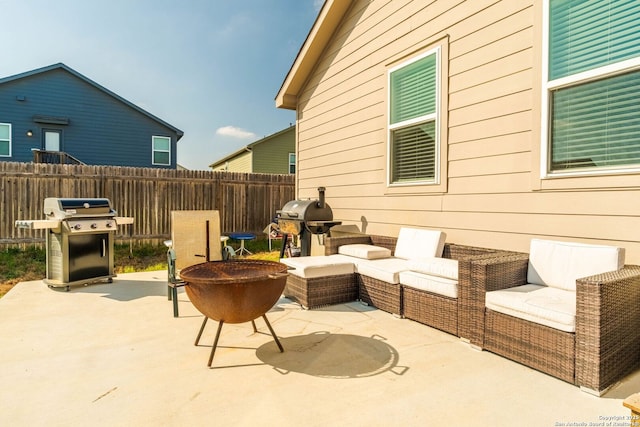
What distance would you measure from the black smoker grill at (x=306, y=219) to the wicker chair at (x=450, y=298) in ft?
5.10

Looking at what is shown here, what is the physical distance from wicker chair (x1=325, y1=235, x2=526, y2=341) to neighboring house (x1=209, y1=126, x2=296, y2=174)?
1276 centimetres

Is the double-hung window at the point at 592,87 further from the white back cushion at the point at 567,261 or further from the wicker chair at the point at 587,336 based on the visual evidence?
the wicker chair at the point at 587,336

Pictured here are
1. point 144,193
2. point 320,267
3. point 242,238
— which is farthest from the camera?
point 144,193

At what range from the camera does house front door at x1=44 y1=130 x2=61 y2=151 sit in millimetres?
11578

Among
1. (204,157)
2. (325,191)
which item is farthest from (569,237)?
(204,157)

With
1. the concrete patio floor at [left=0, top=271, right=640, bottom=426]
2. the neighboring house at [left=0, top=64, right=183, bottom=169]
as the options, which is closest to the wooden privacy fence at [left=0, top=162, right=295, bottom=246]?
the neighboring house at [left=0, top=64, right=183, bottom=169]

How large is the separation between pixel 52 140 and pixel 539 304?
14370mm

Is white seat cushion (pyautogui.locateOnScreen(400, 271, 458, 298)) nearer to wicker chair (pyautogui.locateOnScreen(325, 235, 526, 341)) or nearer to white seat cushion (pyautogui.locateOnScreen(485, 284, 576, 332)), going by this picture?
wicker chair (pyautogui.locateOnScreen(325, 235, 526, 341))

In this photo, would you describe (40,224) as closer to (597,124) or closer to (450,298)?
(450,298)

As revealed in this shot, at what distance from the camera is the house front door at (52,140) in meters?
→ 11.6

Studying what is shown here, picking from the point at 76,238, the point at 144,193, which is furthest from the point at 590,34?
the point at 144,193

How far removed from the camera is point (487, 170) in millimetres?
3531

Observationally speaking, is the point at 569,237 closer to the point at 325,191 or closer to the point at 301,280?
the point at 301,280

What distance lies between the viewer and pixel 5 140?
36.5 feet
